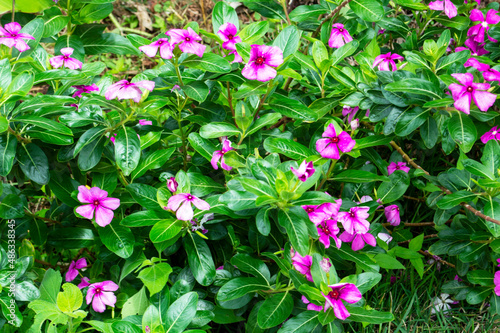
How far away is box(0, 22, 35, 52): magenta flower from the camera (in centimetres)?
173

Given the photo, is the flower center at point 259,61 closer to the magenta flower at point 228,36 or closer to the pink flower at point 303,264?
the magenta flower at point 228,36

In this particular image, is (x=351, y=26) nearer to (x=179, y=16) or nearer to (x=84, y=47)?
(x=84, y=47)

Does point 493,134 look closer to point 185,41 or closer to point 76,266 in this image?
point 185,41

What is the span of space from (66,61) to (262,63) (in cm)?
88

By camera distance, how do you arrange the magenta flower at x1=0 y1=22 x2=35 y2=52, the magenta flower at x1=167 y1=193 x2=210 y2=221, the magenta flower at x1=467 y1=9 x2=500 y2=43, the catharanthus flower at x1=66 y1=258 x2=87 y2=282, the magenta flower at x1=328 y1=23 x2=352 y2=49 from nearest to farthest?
the magenta flower at x1=167 y1=193 x2=210 y2=221 < the magenta flower at x1=0 y1=22 x2=35 y2=52 < the catharanthus flower at x1=66 y1=258 x2=87 y2=282 < the magenta flower at x1=328 y1=23 x2=352 y2=49 < the magenta flower at x1=467 y1=9 x2=500 y2=43

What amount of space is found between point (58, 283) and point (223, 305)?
0.66 metres

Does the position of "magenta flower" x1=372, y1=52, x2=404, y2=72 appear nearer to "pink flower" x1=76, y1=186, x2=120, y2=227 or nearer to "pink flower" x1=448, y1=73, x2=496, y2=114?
"pink flower" x1=448, y1=73, x2=496, y2=114

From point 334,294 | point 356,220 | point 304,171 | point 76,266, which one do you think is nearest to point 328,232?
point 356,220

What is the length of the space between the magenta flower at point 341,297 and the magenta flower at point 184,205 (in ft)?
1.68

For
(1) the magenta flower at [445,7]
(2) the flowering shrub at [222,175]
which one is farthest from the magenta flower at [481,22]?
(2) the flowering shrub at [222,175]

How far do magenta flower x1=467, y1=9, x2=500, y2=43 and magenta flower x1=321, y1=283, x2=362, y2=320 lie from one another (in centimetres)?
172

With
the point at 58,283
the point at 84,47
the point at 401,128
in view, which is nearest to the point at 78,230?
the point at 58,283

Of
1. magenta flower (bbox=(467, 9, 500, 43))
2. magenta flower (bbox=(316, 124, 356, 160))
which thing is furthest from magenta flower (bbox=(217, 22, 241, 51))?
magenta flower (bbox=(467, 9, 500, 43))

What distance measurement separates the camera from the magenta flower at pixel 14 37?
1.73m
